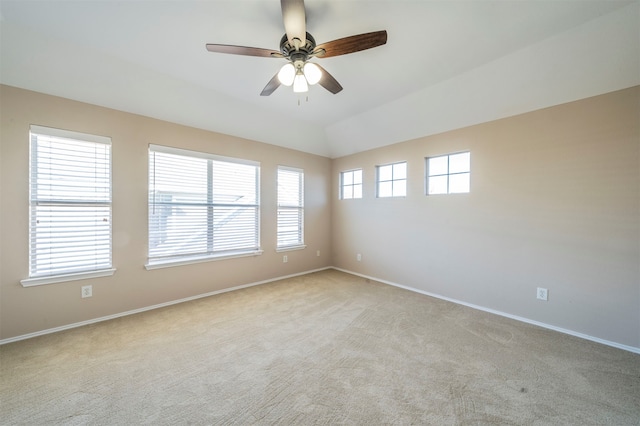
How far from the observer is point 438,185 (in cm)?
365

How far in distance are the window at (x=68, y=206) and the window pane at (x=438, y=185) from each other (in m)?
4.38

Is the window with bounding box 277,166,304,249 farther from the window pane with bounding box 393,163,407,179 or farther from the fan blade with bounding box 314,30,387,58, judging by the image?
the fan blade with bounding box 314,30,387,58

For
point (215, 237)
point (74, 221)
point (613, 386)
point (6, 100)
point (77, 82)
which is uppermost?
point (77, 82)

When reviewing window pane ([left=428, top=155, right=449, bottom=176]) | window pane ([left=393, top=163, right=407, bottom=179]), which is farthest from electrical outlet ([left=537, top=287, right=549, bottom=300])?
window pane ([left=393, top=163, right=407, bottom=179])

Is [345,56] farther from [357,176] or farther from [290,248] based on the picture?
Result: [290,248]

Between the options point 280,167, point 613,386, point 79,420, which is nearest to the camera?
point 79,420

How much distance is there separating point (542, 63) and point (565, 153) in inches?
38.8

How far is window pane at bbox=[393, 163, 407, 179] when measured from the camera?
13.3 ft

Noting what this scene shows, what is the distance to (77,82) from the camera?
2467 mm

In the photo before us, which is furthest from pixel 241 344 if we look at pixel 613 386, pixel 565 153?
pixel 565 153

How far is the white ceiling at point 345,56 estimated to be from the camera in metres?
1.89

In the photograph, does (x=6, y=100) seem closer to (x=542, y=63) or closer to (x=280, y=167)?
(x=280, y=167)

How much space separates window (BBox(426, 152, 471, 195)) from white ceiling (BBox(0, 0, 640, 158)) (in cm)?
49

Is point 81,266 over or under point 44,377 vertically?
over
